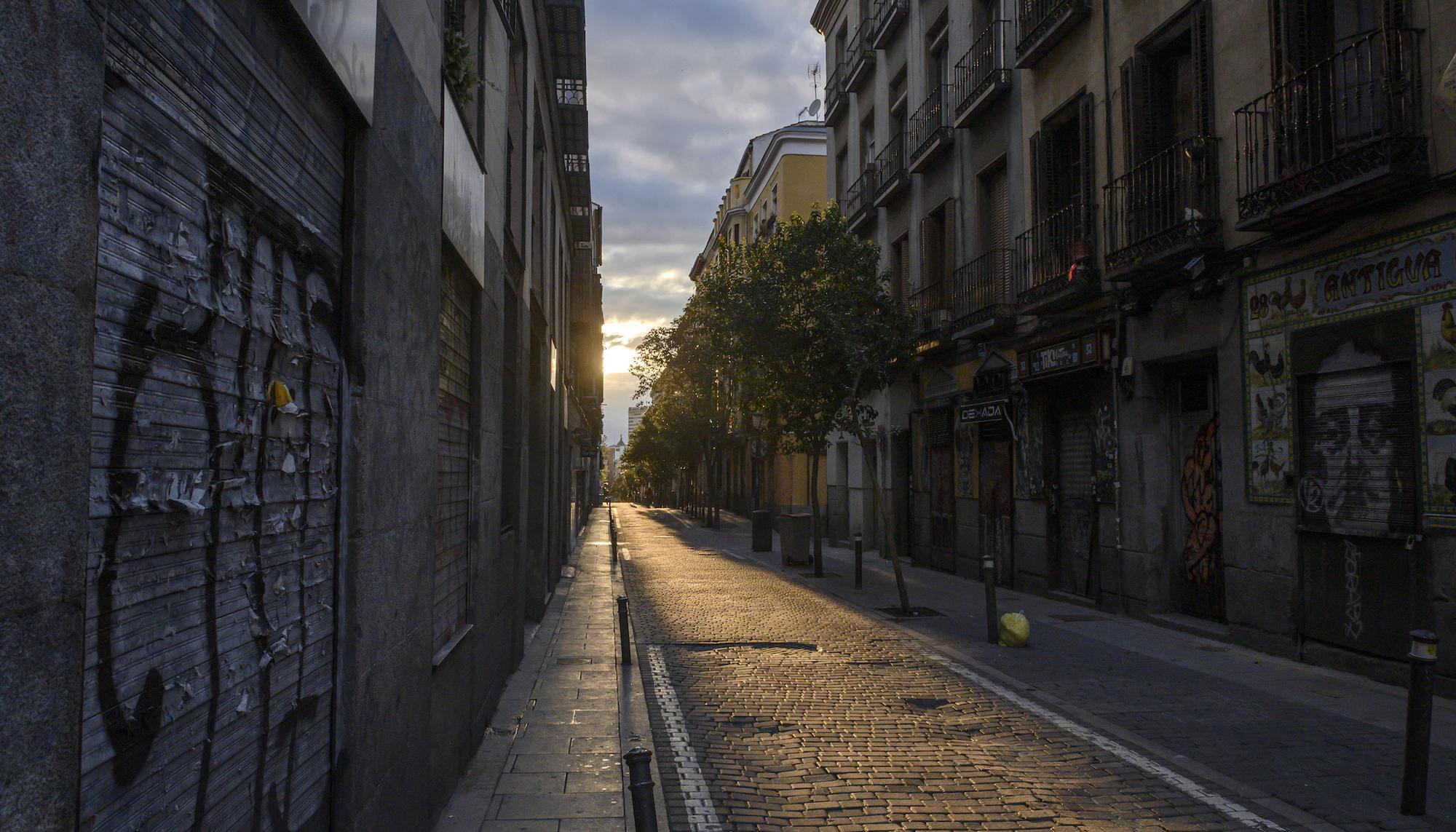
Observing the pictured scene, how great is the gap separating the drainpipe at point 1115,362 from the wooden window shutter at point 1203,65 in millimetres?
1635

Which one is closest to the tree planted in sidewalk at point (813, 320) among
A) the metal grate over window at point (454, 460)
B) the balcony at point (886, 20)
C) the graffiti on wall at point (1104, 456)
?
the graffiti on wall at point (1104, 456)

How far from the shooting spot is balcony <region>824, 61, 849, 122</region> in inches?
1140

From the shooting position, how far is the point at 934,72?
874 inches

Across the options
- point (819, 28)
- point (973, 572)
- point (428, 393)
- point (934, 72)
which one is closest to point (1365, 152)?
point (428, 393)

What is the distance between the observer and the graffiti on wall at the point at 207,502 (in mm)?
2113

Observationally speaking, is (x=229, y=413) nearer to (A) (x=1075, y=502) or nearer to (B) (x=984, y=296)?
(A) (x=1075, y=502)

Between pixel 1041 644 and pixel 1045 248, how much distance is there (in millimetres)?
7246

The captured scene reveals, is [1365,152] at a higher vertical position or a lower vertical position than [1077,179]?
lower

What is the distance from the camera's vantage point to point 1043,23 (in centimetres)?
1537

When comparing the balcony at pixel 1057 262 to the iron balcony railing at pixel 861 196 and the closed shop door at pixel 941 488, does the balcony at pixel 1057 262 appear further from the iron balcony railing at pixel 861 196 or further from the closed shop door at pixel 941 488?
the iron balcony railing at pixel 861 196

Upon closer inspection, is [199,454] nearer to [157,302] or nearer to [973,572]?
[157,302]

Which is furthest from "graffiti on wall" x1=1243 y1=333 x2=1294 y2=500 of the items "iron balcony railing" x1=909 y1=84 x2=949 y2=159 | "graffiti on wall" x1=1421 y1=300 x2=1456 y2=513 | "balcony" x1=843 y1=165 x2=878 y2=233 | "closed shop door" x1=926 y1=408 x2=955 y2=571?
"balcony" x1=843 y1=165 x2=878 y2=233

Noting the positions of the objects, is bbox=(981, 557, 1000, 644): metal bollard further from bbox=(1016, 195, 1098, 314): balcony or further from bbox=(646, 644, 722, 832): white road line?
bbox=(1016, 195, 1098, 314): balcony

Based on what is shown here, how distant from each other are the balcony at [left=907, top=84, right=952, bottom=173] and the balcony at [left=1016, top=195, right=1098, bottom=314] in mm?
4428
